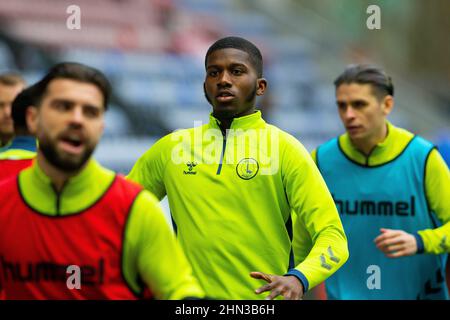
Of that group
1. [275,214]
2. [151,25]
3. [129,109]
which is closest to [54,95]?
[275,214]

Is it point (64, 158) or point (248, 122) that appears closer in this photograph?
point (64, 158)

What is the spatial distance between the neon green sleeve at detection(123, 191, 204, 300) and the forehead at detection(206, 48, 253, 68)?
51.6 inches

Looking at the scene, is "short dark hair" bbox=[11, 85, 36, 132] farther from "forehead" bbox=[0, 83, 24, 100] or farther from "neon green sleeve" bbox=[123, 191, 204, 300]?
"neon green sleeve" bbox=[123, 191, 204, 300]

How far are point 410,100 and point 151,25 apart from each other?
6.75 m

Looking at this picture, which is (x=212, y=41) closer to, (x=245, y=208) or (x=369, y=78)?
(x=369, y=78)

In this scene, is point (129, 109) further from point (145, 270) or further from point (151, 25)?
point (145, 270)

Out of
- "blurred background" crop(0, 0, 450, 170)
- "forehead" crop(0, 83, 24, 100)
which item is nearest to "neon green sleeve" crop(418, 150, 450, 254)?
"forehead" crop(0, 83, 24, 100)

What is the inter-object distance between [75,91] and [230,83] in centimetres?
121

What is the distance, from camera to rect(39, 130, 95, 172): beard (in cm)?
368

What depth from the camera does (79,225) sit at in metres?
3.74

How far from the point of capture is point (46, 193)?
12.4ft

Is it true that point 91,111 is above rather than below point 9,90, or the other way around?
below

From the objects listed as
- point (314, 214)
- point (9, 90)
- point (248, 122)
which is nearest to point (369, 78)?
point (248, 122)

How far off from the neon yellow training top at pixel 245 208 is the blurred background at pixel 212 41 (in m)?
10.5
